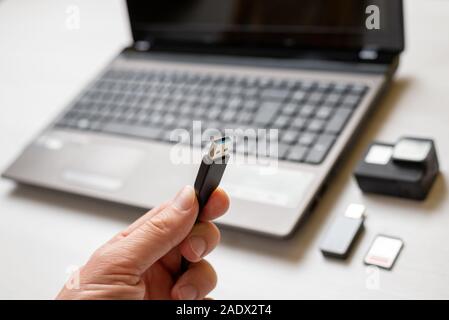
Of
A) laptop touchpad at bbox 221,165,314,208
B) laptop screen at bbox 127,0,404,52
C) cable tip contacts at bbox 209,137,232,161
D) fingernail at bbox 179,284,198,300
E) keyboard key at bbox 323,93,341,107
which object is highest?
cable tip contacts at bbox 209,137,232,161

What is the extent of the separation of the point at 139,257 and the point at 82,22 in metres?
0.69

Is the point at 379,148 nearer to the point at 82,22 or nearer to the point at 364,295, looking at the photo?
the point at 364,295

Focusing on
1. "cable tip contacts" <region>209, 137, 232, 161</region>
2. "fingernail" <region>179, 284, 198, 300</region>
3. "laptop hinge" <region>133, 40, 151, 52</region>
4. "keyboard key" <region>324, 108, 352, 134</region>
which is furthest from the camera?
"laptop hinge" <region>133, 40, 151, 52</region>

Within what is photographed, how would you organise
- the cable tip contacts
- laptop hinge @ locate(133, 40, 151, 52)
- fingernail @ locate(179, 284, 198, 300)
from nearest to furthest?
the cable tip contacts, fingernail @ locate(179, 284, 198, 300), laptop hinge @ locate(133, 40, 151, 52)

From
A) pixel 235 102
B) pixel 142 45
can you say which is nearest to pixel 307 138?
pixel 235 102

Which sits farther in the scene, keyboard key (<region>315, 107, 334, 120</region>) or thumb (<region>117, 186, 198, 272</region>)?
keyboard key (<region>315, 107, 334, 120</region>)

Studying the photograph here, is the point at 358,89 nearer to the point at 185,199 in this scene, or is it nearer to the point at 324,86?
the point at 324,86

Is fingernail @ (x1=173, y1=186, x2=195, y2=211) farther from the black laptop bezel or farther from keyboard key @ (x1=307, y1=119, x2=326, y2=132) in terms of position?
the black laptop bezel

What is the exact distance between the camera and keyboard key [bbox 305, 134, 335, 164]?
24.7 inches

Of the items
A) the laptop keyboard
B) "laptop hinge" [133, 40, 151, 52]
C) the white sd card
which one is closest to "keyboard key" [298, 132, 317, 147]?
the laptop keyboard

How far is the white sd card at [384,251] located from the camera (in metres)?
0.54

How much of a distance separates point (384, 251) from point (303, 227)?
0.08 meters

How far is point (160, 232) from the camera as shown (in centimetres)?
51

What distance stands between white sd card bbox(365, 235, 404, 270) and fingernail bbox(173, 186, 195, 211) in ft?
0.54
